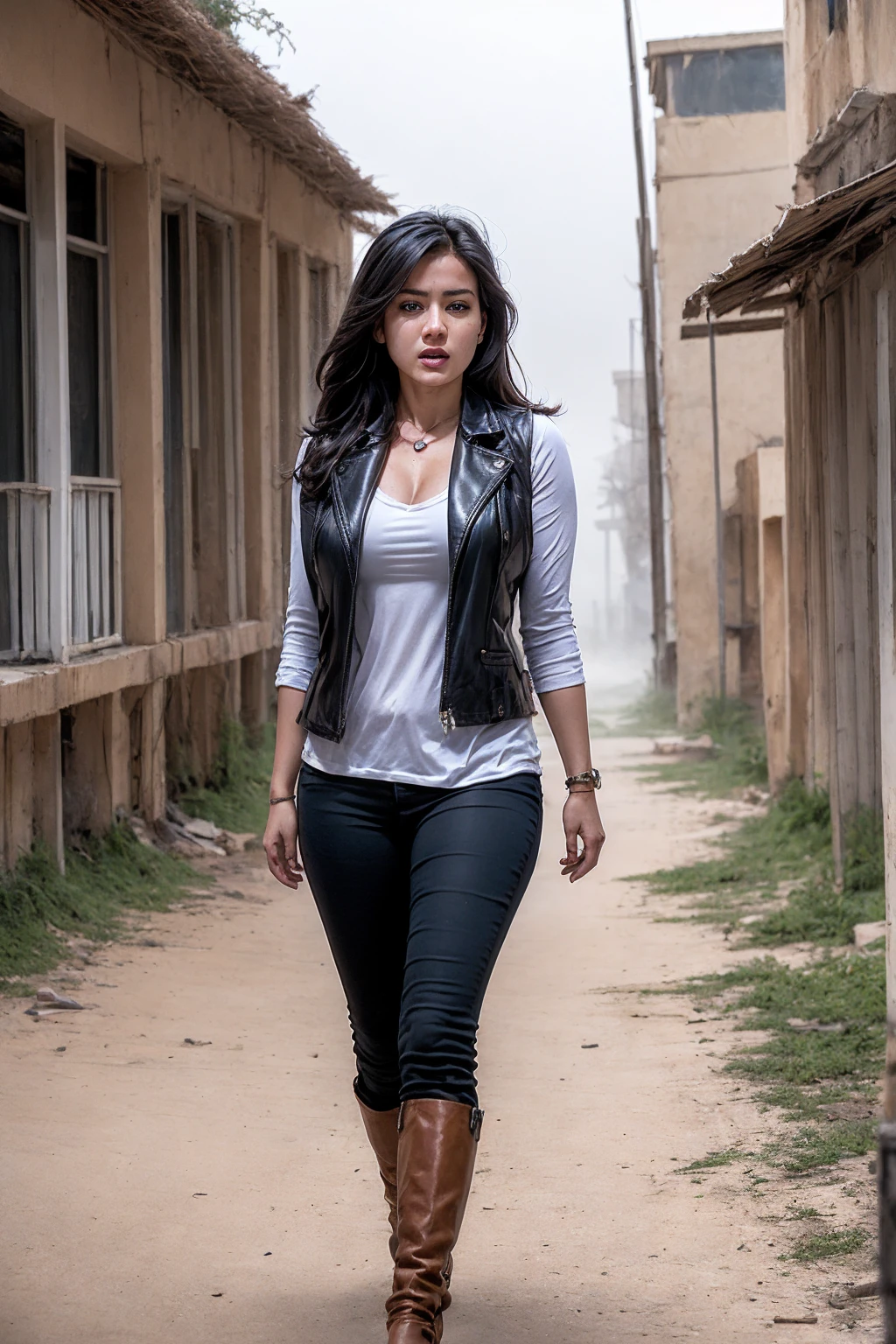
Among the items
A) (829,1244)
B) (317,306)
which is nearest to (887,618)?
(829,1244)

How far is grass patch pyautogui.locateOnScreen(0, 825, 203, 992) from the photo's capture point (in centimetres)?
737

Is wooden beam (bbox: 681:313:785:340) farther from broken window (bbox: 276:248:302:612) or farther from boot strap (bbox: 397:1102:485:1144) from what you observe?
boot strap (bbox: 397:1102:485:1144)

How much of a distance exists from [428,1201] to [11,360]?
6178mm

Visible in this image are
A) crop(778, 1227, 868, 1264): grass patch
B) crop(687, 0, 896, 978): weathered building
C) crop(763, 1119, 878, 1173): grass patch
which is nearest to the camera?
crop(778, 1227, 868, 1264): grass patch

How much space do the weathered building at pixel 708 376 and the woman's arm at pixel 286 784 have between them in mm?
14586

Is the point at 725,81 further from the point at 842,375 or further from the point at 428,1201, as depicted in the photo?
the point at 428,1201

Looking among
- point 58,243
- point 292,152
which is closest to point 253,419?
point 292,152

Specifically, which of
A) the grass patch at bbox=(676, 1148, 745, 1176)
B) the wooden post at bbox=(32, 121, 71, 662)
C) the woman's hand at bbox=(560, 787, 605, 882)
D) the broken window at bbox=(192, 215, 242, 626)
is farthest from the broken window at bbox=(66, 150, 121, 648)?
the woman's hand at bbox=(560, 787, 605, 882)

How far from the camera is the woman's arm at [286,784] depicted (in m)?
3.42

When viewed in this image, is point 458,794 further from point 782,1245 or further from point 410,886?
point 782,1245

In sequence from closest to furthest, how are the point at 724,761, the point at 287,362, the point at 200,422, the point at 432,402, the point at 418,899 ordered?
1. the point at 418,899
2. the point at 432,402
3. the point at 200,422
4. the point at 287,362
5. the point at 724,761

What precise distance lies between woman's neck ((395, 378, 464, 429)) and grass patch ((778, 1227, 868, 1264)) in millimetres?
2152

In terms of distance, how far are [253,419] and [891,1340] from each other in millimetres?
11342

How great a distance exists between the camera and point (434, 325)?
11.0 ft
